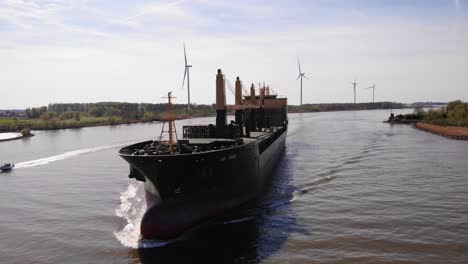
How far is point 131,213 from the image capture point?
17453 millimetres

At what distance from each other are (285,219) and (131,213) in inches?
263

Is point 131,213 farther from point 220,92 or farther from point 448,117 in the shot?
point 448,117

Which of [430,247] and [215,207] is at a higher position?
[215,207]

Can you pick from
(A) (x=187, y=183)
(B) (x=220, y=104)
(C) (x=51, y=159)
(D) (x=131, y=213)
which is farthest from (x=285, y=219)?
(C) (x=51, y=159)

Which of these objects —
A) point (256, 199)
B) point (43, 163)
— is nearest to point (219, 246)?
point (256, 199)

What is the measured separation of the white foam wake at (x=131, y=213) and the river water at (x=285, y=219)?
4 cm

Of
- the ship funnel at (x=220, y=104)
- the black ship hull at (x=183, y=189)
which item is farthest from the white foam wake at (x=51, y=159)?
the black ship hull at (x=183, y=189)

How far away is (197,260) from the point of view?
1204 cm

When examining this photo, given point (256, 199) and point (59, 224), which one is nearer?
point (59, 224)

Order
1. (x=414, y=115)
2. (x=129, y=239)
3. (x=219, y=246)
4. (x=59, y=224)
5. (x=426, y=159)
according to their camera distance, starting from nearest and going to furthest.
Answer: (x=219, y=246) → (x=129, y=239) → (x=59, y=224) → (x=426, y=159) → (x=414, y=115)

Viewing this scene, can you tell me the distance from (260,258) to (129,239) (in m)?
4.84

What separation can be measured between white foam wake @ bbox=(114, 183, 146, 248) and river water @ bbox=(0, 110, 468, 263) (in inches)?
1.7

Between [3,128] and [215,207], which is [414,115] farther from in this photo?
[3,128]

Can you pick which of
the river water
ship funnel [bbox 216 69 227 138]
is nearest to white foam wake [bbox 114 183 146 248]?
the river water
